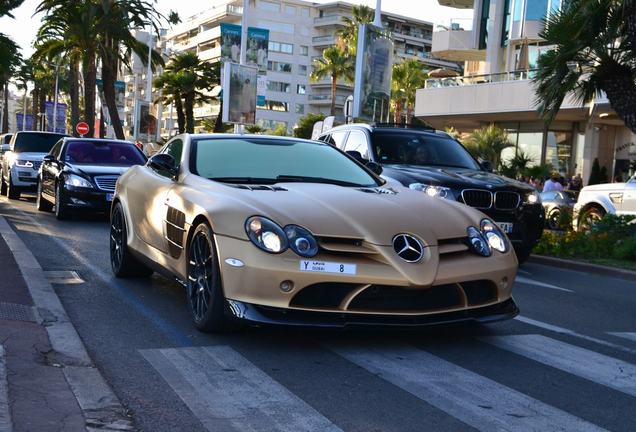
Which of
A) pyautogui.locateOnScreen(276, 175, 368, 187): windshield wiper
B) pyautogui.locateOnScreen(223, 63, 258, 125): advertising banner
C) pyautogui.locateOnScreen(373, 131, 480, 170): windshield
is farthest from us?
pyautogui.locateOnScreen(223, 63, 258, 125): advertising banner

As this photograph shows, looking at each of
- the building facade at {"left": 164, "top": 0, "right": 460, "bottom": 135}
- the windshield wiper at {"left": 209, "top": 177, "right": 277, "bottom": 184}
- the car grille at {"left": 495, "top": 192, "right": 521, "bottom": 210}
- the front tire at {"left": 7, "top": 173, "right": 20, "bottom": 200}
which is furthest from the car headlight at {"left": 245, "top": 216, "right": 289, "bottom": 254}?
the building facade at {"left": 164, "top": 0, "right": 460, "bottom": 135}

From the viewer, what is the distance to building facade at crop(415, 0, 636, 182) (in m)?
36.1

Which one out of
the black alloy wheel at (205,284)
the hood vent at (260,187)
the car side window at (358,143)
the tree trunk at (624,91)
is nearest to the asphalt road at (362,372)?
the black alloy wheel at (205,284)

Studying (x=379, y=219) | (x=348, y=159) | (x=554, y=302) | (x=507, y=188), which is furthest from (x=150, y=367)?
(x=507, y=188)

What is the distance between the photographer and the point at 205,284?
5945 mm

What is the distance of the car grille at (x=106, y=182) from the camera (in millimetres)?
15359

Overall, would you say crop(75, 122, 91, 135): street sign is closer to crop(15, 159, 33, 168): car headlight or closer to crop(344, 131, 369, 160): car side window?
crop(15, 159, 33, 168): car headlight

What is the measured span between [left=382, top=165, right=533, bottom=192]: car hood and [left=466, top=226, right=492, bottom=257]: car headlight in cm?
475

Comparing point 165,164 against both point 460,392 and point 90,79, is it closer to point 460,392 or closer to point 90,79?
point 460,392

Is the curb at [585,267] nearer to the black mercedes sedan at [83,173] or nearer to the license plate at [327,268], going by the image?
the license plate at [327,268]

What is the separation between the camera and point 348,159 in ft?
24.9

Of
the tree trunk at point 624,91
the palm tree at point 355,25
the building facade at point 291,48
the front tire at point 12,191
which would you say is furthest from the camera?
the building facade at point 291,48

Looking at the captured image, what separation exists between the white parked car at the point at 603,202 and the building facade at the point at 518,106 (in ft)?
53.0

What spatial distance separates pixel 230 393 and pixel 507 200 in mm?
6954
